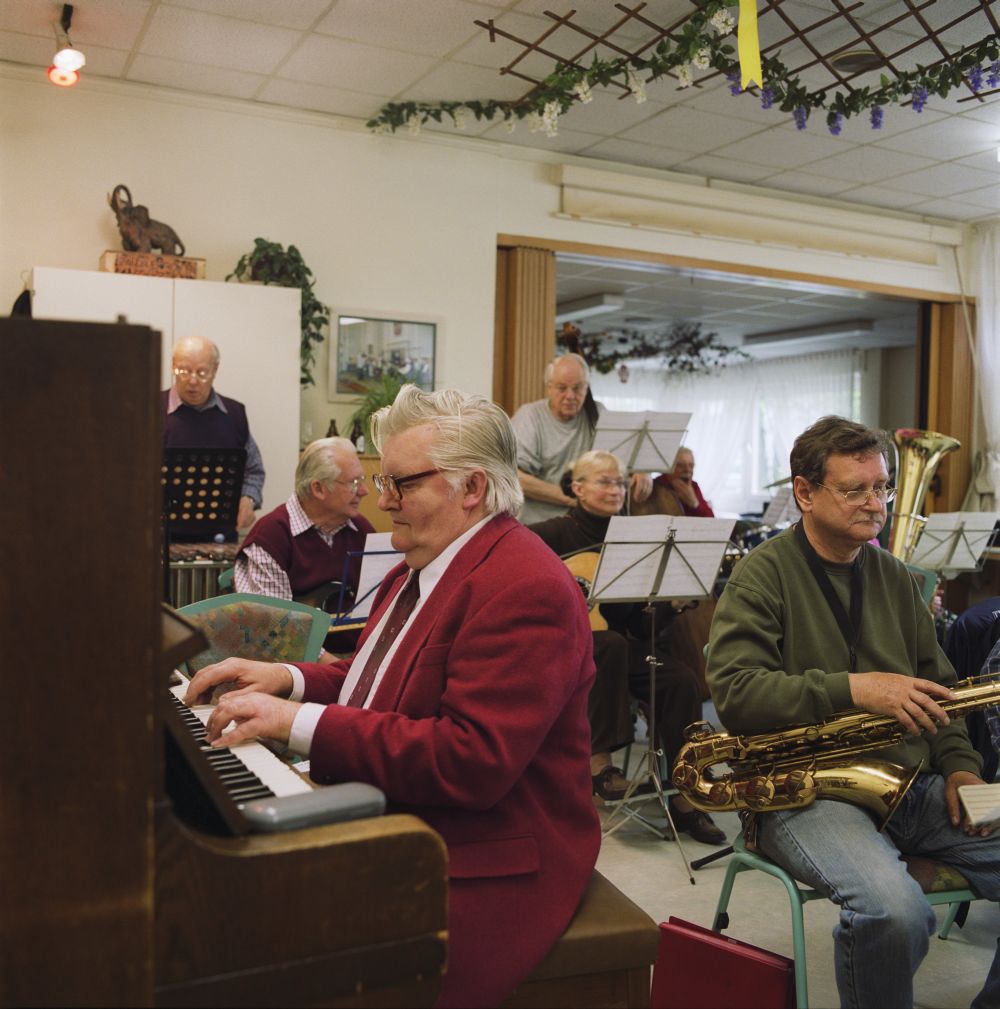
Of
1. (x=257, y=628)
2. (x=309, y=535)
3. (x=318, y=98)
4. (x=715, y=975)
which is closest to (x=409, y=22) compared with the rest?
(x=318, y=98)

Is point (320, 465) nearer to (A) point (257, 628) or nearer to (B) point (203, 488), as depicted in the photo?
(B) point (203, 488)

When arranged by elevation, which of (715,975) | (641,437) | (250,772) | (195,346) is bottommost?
(715,975)

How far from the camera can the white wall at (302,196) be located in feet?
16.7

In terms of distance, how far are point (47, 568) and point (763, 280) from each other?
277 inches

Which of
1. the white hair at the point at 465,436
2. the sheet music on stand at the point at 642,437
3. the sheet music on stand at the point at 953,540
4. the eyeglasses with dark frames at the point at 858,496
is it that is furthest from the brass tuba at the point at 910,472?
the white hair at the point at 465,436

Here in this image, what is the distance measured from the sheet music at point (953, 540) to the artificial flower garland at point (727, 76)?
1991 millimetres

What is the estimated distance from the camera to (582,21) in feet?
14.9

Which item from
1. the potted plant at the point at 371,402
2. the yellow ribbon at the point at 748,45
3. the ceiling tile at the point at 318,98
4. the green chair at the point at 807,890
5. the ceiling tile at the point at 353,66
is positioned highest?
the ceiling tile at the point at 318,98

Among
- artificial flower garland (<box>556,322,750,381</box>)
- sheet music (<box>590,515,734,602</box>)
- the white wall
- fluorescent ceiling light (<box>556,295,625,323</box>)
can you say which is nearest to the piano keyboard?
sheet music (<box>590,515,734,602</box>)

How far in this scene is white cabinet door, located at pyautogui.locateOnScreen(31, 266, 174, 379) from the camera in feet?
15.5

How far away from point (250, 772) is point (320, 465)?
90.7 inches

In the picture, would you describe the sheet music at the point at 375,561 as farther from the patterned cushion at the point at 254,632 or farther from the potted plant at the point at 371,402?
the potted plant at the point at 371,402

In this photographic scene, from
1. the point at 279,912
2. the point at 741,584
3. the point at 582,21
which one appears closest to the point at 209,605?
the point at 741,584

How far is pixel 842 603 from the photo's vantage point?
2.25 meters
